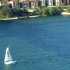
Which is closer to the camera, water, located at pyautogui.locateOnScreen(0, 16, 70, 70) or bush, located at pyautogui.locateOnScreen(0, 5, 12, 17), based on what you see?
water, located at pyautogui.locateOnScreen(0, 16, 70, 70)

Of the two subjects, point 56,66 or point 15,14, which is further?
point 15,14

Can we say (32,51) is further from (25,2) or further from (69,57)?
(25,2)

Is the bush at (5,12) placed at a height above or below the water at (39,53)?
above

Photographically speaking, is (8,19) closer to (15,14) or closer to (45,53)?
(15,14)

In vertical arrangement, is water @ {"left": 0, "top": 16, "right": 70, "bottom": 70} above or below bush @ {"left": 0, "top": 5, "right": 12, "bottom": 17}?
below

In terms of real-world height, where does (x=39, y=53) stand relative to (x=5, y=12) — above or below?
below

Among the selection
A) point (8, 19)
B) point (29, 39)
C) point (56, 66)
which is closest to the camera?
point (56, 66)

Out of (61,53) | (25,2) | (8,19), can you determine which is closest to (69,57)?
(61,53)

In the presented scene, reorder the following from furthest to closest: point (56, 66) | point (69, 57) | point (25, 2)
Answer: point (25, 2), point (69, 57), point (56, 66)

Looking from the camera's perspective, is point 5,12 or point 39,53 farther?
point 5,12

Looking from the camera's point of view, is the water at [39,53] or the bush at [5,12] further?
the bush at [5,12]
